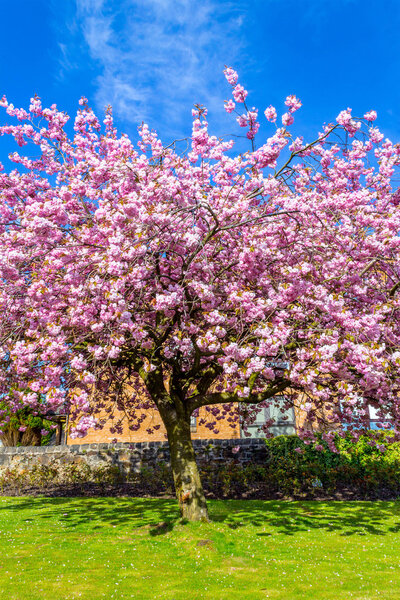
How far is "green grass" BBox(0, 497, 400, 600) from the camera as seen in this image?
715cm

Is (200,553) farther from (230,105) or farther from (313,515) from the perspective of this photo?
(230,105)

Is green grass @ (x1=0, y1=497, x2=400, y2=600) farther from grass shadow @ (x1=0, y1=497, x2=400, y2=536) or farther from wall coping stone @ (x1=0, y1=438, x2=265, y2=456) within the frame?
wall coping stone @ (x1=0, y1=438, x2=265, y2=456)

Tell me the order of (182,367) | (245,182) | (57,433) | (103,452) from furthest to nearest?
1. (57,433)
2. (103,452)
3. (182,367)
4. (245,182)

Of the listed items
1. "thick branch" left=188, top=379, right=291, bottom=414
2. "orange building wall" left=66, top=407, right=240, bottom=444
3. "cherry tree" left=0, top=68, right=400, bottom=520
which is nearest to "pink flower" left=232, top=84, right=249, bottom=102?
"cherry tree" left=0, top=68, right=400, bottom=520

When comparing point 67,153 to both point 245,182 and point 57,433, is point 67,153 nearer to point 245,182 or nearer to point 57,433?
point 245,182

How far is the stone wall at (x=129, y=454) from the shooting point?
56.5 feet

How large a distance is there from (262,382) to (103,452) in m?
8.18

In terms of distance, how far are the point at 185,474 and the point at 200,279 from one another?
15.5ft

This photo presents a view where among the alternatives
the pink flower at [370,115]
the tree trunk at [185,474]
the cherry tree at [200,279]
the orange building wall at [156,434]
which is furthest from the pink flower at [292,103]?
the orange building wall at [156,434]

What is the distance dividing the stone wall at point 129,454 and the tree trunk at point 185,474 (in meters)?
6.09

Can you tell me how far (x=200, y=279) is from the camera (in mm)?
9922

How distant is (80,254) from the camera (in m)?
9.11

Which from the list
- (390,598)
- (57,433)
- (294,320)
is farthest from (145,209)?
(57,433)

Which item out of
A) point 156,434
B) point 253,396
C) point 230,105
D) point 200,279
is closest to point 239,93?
point 230,105
